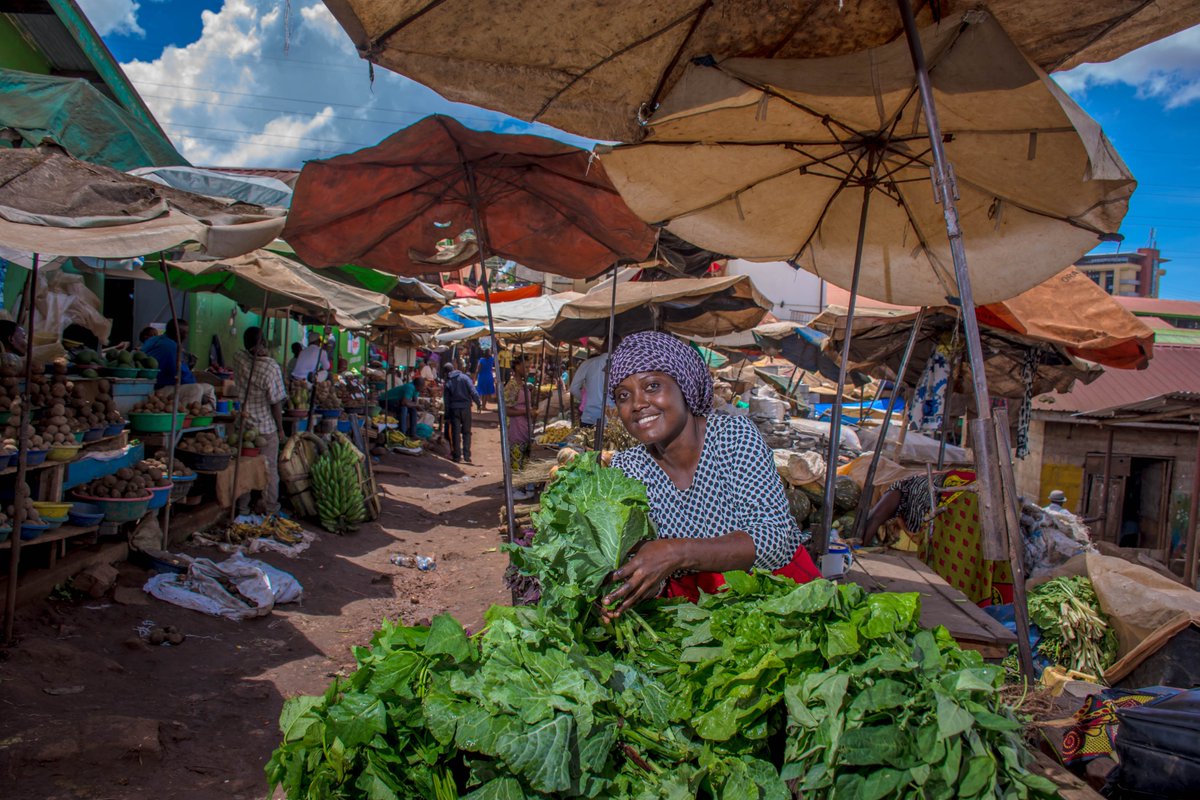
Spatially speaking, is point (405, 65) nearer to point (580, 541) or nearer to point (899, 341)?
point (580, 541)

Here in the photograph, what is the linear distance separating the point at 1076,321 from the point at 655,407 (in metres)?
5.68

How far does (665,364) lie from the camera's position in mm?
2555

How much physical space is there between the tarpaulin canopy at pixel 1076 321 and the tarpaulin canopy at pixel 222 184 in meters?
6.66

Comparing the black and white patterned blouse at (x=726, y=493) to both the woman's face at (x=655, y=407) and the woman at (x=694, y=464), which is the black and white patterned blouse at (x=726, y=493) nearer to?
the woman at (x=694, y=464)

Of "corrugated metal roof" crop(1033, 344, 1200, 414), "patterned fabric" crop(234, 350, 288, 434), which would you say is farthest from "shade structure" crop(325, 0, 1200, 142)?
"corrugated metal roof" crop(1033, 344, 1200, 414)

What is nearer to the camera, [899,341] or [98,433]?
[98,433]

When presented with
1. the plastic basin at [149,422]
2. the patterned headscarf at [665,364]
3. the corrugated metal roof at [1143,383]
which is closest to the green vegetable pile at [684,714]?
the patterned headscarf at [665,364]

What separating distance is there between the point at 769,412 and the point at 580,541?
12769mm

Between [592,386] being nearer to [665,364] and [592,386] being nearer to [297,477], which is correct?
[297,477]

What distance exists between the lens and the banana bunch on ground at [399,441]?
54.4 ft

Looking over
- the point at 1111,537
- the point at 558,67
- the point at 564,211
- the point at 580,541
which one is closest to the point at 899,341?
the point at 564,211

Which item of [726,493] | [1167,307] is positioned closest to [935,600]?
[726,493]

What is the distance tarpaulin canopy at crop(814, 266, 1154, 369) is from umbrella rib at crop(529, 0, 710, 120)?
14.5ft

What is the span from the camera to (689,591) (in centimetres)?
223
